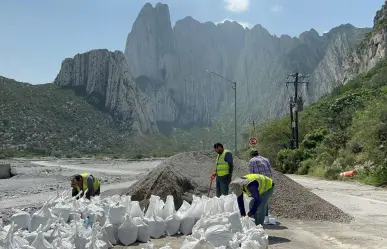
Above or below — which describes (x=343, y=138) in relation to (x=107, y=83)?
below

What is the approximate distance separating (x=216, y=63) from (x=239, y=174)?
153 m

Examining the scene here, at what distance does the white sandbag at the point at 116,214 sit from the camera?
6.83 meters

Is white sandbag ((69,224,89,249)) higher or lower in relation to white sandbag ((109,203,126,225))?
lower

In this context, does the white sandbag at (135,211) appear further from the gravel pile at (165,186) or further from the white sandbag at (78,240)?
the gravel pile at (165,186)

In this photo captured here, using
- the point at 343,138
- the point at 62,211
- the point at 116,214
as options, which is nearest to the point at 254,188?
the point at 116,214

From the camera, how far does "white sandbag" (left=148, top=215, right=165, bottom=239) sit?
704cm

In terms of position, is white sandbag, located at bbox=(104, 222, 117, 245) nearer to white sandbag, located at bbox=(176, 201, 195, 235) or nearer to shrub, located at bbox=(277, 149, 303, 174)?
white sandbag, located at bbox=(176, 201, 195, 235)

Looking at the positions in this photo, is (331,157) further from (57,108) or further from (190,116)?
(190,116)

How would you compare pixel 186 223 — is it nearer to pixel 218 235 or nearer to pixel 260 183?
pixel 260 183

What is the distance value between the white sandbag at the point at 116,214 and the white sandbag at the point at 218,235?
5.38 feet

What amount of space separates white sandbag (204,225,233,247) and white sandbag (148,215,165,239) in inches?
56.7

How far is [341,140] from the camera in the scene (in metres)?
25.7

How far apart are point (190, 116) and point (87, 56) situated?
4850 centimetres

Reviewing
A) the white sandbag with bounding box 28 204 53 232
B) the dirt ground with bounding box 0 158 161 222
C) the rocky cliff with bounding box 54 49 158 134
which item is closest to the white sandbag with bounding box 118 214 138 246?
the white sandbag with bounding box 28 204 53 232
